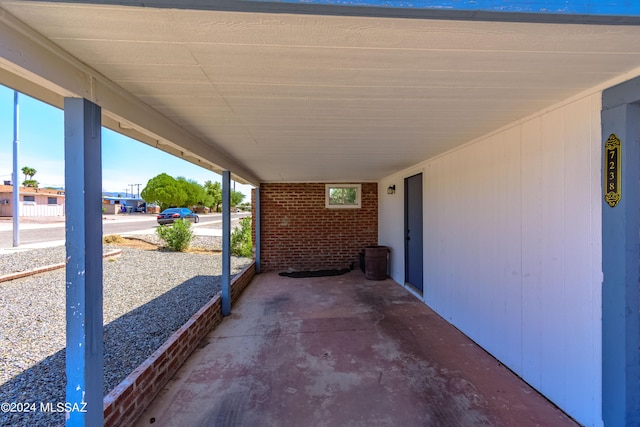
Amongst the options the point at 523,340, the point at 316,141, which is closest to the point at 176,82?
the point at 316,141

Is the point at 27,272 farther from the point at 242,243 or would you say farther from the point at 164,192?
the point at 164,192

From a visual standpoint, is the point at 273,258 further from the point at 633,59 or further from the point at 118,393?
the point at 633,59

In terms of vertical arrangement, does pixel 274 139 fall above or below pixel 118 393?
above

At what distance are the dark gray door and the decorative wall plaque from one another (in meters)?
3.47

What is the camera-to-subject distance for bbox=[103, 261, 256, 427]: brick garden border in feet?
6.66

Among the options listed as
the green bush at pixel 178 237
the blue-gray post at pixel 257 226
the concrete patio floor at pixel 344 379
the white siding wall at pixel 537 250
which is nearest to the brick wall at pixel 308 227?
the blue-gray post at pixel 257 226

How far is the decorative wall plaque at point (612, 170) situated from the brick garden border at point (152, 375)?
11.7ft

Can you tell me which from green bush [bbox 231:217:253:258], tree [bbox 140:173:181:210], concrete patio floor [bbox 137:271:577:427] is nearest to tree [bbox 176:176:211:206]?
tree [bbox 140:173:181:210]

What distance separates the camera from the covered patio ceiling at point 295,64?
125 centimetres

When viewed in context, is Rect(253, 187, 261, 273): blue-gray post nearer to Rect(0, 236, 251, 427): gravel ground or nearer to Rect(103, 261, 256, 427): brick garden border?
Rect(0, 236, 251, 427): gravel ground

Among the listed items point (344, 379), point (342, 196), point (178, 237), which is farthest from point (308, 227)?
point (178, 237)

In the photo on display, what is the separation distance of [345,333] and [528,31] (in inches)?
136

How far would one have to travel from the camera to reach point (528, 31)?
1316 millimetres

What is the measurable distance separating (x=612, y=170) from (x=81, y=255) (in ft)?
11.0
